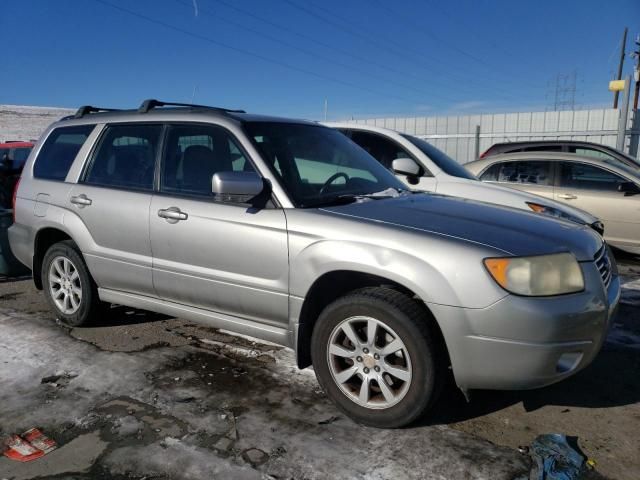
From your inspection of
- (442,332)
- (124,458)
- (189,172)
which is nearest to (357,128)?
(189,172)

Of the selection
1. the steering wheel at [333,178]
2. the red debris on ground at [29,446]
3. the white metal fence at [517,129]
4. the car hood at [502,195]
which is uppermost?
the white metal fence at [517,129]

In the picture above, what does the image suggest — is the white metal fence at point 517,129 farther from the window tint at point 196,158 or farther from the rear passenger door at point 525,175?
the window tint at point 196,158

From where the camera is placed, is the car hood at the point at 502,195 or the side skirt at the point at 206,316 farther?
the car hood at the point at 502,195

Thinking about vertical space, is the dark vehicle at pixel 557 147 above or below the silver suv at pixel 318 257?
above

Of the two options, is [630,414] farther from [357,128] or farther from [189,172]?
[357,128]

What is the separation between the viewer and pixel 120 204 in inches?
155

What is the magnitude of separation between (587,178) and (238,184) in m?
6.26

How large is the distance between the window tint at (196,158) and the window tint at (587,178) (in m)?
5.86

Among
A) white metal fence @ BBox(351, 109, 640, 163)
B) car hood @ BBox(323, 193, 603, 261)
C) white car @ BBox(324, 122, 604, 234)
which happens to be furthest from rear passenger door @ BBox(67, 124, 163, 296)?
white metal fence @ BBox(351, 109, 640, 163)

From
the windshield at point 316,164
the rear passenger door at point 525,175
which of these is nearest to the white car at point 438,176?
the windshield at point 316,164

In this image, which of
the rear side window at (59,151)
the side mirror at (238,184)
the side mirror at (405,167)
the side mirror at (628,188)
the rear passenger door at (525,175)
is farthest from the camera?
the rear passenger door at (525,175)

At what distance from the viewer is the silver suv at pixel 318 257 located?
264 centimetres

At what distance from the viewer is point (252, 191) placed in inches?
124

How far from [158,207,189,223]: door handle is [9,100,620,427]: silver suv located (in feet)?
0.04
